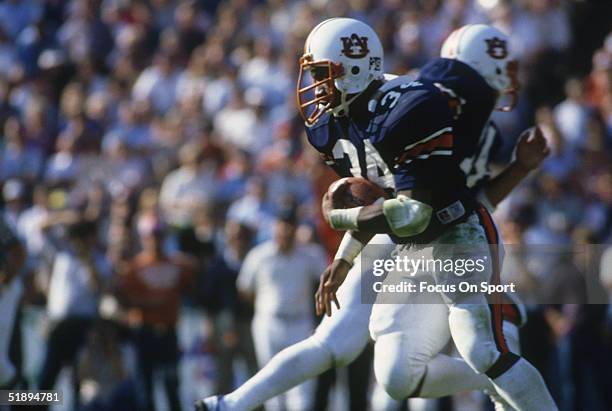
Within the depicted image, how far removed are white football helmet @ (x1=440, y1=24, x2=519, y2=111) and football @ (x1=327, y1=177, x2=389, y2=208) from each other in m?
1.10

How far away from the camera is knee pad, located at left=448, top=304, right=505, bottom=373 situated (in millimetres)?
4758

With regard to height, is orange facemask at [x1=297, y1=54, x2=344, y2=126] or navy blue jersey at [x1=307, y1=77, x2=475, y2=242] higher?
orange facemask at [x1=297, y1=54, x2=344, y2=126]

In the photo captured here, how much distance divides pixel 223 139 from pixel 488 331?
5.73 m

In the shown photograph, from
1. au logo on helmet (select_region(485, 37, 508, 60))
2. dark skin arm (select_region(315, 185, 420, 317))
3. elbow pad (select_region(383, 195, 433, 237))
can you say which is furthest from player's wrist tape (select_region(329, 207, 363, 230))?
au logo on helmet (select_region(485, 37, 508, 60))

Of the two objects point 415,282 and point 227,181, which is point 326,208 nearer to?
point 415,282

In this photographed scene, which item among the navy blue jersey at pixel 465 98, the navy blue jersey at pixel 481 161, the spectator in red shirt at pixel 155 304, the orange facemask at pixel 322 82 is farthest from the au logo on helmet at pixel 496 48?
the spectator in red shirt at pixel 155 304

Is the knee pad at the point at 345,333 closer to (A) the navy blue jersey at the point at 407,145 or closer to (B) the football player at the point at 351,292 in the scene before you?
(B) the football player at the point at 351,292

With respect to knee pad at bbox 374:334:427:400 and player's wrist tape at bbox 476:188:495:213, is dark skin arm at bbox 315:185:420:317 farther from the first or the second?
player's wrist tape at bbox 476:188:495:213

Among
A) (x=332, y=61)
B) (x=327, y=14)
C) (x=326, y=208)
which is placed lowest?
(x=326, y=208)

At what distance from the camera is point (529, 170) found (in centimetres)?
550

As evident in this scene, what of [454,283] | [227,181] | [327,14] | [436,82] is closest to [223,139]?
[227,181]

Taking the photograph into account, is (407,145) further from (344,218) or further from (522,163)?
(522,163)

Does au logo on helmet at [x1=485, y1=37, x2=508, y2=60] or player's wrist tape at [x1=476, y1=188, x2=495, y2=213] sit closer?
player's wrist tape at [x1=476, y1=188, x2=495, y2=213]

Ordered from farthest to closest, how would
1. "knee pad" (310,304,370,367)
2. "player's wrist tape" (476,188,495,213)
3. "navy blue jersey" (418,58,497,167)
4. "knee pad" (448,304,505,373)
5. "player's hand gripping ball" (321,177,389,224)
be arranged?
"player's wrist tape" (476,188,495,213) → "navy blue jersey" (418,58,497,167) → "knee pad" (310,304,370,367) → "player's hand gripping ball" (321,177,389,224) → "knee pad" (448,304,505,373)
